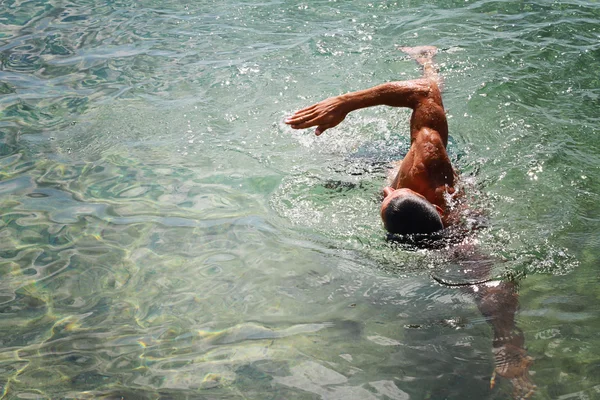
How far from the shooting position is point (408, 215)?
149 inches

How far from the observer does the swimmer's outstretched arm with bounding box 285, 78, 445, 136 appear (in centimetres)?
437

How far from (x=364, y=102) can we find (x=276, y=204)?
44.4 inches

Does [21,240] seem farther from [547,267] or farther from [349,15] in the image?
[349,15]

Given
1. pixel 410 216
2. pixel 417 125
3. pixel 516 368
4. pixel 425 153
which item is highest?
pixel 417 125

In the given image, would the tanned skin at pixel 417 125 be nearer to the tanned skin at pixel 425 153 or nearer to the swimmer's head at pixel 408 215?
the tanned skin at pixel 425 153

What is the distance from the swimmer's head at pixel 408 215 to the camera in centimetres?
379

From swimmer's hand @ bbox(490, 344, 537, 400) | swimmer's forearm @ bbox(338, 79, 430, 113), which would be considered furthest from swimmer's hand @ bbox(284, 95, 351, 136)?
swimmer's hand @ bbox(490, 344, 537, 400)

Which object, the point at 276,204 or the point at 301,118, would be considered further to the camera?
the point at 276,204

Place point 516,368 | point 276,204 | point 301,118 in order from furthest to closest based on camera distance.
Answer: point 276,204 → point 301,118 → point 516,368

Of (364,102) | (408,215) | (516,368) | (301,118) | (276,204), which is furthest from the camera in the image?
(276,204)

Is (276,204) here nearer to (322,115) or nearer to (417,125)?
(322,115)

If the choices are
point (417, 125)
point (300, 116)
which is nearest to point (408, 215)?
point (417, 125)


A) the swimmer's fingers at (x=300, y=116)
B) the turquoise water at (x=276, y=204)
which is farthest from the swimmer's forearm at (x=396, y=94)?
the turquoise water at (x=276, y=204)

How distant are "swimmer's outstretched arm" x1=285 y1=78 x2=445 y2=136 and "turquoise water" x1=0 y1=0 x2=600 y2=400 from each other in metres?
0.80
